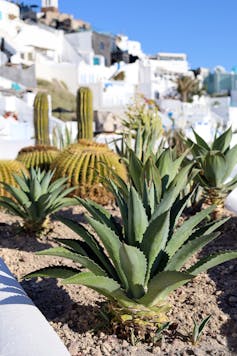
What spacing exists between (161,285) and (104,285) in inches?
10.0

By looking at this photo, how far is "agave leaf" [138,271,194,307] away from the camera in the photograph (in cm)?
194

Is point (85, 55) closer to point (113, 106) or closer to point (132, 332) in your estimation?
point (113, 106)

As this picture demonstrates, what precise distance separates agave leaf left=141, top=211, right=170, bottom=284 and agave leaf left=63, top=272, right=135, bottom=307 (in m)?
0.15

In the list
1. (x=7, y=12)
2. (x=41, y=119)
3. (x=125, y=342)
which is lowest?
(x=125, y=342)

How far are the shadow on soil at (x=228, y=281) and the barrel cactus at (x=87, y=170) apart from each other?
2.09 metres

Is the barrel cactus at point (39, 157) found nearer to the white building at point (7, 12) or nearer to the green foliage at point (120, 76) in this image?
the green foliage at point (120, 76)

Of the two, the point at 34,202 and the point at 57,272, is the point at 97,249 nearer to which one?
the point at 57,272

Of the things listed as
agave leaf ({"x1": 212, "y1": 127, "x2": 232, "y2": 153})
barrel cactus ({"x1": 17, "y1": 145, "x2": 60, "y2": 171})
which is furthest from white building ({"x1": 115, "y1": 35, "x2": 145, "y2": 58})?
agave leaf ({"x1": 212, "y1": 127, "x2": 232, "y2": 153})

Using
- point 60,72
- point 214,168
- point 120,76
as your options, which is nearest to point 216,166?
point 214,168

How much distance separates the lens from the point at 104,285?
6.64 feet

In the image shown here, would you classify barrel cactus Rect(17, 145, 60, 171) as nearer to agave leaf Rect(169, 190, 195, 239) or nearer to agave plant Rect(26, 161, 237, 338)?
agave leaf Rect(169, 190, 195, 239)

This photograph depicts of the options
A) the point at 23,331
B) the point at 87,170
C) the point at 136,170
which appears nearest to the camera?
the point at 23,331

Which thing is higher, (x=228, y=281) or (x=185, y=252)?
(x=185, y=252)

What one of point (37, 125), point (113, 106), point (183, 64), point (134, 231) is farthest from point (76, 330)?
point (183, 64)
